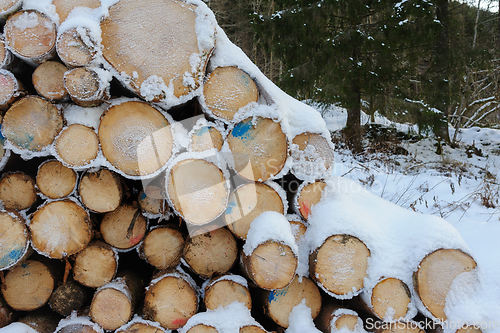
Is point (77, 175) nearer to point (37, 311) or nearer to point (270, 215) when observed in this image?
point (37, 311)

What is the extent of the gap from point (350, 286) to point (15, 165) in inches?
68.4

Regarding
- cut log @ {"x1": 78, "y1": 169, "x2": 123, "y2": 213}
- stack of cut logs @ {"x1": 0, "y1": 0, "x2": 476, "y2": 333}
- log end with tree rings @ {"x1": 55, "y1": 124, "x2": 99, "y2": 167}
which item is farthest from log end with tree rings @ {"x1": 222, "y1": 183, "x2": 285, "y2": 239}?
log end with tree rings @ {"x1": 55, "y1": 124, "x2": 99, "y2": 167}

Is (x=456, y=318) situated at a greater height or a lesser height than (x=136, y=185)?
lesser

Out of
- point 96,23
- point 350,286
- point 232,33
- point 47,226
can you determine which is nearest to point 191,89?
point 96,23

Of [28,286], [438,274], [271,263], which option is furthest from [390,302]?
[28,286]

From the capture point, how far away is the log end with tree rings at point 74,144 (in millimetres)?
1143

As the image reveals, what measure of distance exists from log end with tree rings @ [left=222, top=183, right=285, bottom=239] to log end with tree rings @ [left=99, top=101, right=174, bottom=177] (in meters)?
0.38

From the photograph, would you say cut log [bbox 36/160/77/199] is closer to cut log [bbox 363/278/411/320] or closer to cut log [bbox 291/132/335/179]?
cut log [bbox 291/132/335/179]

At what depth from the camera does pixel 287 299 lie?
1265 millimetres

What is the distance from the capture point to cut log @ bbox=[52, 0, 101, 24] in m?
1.16

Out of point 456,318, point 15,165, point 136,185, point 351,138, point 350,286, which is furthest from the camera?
point 351,138

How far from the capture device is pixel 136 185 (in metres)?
1.47

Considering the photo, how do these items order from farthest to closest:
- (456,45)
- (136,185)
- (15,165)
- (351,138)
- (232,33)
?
1. (232,33)
2. (351,138)
3. (456,45)
4. (136,185)
5. (15,165)

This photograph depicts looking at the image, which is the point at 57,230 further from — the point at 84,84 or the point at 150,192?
the point at 84,84
